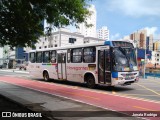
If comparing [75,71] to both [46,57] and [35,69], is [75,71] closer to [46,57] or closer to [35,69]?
[46,57]

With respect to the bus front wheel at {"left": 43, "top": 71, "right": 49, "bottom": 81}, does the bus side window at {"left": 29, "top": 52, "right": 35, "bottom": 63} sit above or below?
above

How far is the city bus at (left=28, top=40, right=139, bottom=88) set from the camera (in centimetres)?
1684

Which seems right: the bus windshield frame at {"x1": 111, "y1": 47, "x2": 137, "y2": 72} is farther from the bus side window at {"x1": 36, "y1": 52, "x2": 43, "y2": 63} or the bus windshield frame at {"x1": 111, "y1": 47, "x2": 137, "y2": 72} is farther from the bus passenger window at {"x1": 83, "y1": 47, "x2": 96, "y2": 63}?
the bus side window at {"x1": 36, "y1": 52, "x2": 43, "y2": 63}

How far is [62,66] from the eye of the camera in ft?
72.9

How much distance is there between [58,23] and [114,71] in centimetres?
747

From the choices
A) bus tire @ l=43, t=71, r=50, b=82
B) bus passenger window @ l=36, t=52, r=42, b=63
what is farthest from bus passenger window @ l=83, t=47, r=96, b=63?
bus passenger window @ l=36, t=52, r=42, b=63

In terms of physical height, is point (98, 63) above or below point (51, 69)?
above

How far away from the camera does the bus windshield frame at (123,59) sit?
16737 millimetres

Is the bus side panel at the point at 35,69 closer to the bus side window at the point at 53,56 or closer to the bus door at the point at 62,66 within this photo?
the bus side window at the point at 53,56

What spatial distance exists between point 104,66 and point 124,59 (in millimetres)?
1319

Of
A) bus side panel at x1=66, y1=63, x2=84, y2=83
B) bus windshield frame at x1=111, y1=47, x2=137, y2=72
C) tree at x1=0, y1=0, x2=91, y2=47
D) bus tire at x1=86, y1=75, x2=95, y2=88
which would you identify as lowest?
bus tire at x1=86, y1=75, x2=95, y2=88

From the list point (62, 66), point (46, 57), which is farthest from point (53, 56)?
point (62, 66)

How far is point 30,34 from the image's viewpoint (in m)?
12.4

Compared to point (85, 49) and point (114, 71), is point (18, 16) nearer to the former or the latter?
point (114, 71)
